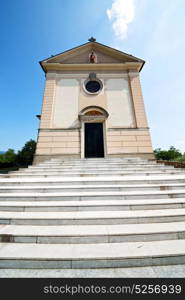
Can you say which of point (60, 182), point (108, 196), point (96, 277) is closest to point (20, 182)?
point (60, 182)

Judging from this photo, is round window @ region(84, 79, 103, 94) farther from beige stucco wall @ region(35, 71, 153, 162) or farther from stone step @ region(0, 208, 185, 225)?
stone step @ region(0, 208, 185, 225)

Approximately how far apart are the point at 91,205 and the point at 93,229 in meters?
0.62

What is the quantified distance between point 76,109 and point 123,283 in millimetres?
9385

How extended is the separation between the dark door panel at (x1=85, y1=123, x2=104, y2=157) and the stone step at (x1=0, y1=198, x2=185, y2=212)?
244 inches

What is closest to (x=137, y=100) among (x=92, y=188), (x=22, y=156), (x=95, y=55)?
(x=95, y=55)

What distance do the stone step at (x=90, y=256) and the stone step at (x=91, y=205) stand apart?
92 centimetres

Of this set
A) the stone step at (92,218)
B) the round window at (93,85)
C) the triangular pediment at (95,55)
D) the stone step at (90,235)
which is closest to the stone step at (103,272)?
the stone step at (90,235)

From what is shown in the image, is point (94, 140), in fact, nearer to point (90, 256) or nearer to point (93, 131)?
point (93, 131)

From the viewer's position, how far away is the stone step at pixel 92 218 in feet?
8.53

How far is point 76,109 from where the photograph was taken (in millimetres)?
9617

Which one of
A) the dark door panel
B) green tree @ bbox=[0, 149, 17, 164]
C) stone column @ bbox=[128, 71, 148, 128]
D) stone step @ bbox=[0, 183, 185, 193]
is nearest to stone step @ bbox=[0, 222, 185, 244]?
stone step @ bbox=[0, 183, 185, 193]

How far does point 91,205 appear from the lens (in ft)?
9.78

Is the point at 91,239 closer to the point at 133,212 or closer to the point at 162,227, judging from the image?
the point at 133,212

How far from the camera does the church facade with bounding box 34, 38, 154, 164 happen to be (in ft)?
29.6
